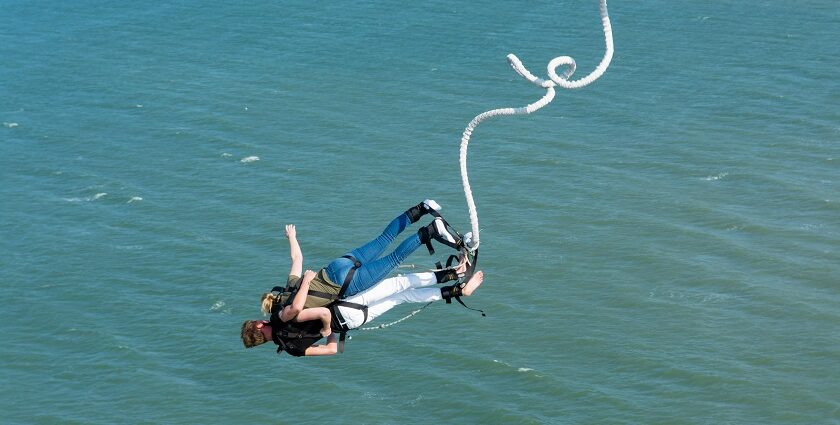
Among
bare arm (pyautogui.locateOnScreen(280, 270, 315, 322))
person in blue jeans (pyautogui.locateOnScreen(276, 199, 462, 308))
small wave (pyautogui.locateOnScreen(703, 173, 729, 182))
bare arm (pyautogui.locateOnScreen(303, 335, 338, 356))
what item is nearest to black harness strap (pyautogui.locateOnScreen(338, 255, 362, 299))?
person in blue jeans (pyautogui.locateOnScreen(276, 199, 462, 308))

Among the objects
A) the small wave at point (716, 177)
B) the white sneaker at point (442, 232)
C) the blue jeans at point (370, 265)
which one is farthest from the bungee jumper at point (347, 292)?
the small wave at point (716, 177)

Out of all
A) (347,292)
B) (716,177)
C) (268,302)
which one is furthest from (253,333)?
(716,177)

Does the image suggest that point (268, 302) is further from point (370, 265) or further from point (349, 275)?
point (370, 265)

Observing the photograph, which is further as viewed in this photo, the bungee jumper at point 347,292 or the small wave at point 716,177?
the small wave at point 716,177

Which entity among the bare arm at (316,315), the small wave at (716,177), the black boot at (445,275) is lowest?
the small wave at (716,177)

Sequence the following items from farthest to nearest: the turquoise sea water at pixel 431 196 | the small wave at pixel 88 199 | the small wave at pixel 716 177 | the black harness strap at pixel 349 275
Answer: the small wave at pixel 716 177, the small wave at pixel 88 199, the turquoise sea water at pixel 431 196, the black harness strap at pixel 349 275

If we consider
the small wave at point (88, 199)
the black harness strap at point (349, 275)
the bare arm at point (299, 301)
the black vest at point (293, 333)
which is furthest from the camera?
the small wave at point (88, 199)

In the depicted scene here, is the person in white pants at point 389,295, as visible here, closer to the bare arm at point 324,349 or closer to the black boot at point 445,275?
the black boot at point 445,275

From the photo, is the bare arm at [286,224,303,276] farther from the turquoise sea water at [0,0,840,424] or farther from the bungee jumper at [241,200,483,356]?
the turquoise sea water at [0,0,840,424]
